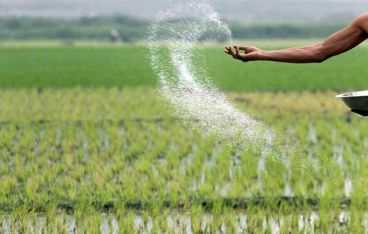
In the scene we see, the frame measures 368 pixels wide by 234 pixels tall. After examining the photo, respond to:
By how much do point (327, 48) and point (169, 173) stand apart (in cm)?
400

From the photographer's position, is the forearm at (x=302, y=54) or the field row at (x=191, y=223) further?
the field row at (x=191, y=223)

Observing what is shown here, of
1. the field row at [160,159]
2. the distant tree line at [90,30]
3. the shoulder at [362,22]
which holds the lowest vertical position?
the distant tree line at [90,30]

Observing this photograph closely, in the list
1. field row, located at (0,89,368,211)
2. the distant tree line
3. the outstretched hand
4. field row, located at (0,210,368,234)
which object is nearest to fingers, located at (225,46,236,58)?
the outstretched hand

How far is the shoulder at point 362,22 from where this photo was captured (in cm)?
240

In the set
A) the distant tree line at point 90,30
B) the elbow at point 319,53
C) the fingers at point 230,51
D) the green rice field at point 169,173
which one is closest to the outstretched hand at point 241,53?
the fingers at point 230,51

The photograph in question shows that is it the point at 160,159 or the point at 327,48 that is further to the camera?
the point at 160,159

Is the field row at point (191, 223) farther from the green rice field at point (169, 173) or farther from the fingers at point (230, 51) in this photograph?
the fingers at point (230, 51)

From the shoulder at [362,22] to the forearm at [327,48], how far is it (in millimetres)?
13

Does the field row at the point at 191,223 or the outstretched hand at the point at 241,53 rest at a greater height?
the outstretched hand at the point at 241,53

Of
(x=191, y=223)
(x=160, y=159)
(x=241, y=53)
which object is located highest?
(x=241, y=53)

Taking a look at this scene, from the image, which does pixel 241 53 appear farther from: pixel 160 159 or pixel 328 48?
pixel 160 159

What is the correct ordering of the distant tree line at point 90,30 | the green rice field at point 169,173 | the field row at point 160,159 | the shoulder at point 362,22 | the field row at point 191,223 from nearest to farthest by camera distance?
the shoulder at point 362,22 < the field row at point 191,223 < the green rice field at point 169,173 < the field row at point 160,159 < the distant tree line at point 90,30

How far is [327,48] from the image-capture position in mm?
2451

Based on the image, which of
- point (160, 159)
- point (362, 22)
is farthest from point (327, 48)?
point (160, 159)
